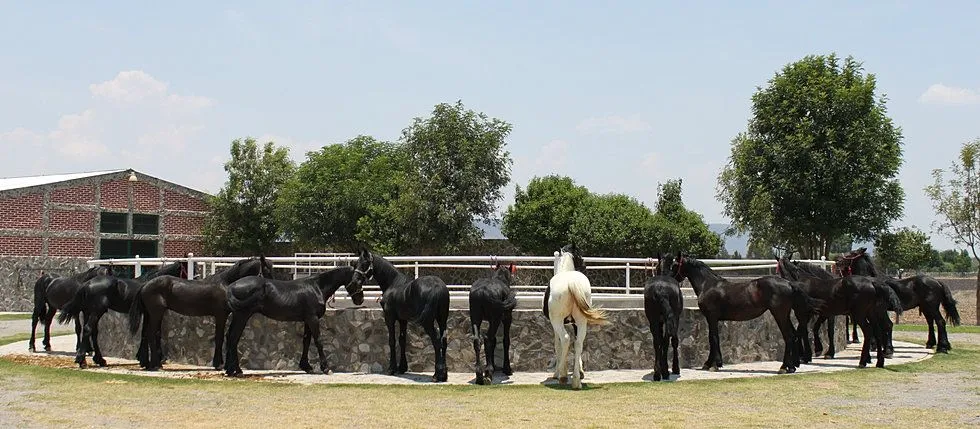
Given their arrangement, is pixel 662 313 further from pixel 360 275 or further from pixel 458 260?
pixel 360 275

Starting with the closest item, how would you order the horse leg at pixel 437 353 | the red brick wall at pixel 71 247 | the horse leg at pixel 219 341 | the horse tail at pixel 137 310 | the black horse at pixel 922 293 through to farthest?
the horse leg at pixel 437 353 → the horse leg at pixel 219 341 → the horse tail at pixel 137 310 → the black horse at pixel 922 293 → the red brick wall at pixel 71 247

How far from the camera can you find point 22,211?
4097 cm

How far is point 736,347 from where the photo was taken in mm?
15102

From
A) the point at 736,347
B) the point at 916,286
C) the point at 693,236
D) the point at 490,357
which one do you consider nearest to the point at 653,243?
the point at 693,236

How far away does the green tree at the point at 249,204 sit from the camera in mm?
49031

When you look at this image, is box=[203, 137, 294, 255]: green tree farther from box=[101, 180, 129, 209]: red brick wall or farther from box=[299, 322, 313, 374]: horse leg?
box=[299, 322, 313, 374]: horse leg

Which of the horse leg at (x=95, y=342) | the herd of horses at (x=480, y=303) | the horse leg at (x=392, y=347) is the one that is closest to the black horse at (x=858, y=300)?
the herd of horses at (x=480, y=303)

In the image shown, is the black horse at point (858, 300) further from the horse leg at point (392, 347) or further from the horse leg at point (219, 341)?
the horse leg at point (219, 341)

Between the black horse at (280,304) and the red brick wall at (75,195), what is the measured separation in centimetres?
3335

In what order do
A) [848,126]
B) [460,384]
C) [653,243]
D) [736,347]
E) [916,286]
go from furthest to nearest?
1. [653,243]
2. [848,126]
3. [916,286]
4. [736,347]
5. [460,384]

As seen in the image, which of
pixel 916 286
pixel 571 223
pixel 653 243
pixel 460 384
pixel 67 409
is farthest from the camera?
pixel 571 223

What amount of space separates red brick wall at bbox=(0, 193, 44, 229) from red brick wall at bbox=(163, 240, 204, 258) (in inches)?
273

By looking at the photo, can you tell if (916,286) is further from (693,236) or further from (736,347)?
(693,236)

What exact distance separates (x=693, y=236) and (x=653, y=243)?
9.54ft
